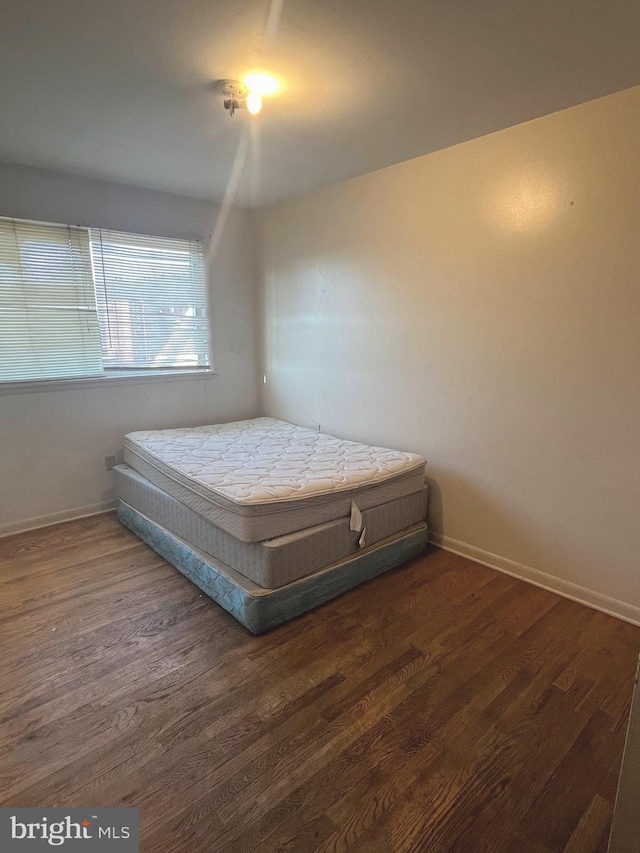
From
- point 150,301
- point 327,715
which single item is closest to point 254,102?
point 150,301

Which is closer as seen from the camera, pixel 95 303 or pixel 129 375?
pixel 95 303

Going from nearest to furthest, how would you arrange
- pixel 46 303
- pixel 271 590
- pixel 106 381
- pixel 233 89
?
pixel 233 89 → pixel 271 590 → pixel 46 303 → pixel 106 381

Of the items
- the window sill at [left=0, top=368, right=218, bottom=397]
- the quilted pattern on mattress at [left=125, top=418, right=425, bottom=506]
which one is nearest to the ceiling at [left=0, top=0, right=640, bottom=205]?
the window sill at [left=0, top=368, right=218, bottom=397]

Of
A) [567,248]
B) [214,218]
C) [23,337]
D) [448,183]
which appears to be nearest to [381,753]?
[567,248]

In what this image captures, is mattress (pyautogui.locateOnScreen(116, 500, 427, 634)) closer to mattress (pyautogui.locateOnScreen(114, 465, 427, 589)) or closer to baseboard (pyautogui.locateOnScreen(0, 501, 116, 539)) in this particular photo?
mattress (pyautogui.locateOnScreen(114, 465, 427, 589))

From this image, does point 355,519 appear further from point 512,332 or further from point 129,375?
point 129,375

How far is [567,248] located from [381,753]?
2264 millimetres

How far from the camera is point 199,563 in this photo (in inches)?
91.7

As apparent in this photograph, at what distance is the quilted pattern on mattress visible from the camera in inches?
88.3

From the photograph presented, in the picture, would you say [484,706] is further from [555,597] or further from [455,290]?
[455,290]

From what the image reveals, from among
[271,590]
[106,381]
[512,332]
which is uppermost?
[512,332]

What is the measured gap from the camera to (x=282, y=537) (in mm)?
2100

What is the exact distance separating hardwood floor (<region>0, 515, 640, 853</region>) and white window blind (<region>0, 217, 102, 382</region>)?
1464 mm

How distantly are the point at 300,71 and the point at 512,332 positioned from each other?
5.11 ft
